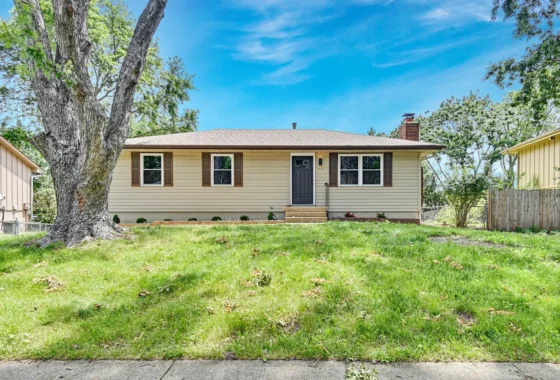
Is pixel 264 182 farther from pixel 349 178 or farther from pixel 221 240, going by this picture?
pixel 221 240

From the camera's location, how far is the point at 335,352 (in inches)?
91.8

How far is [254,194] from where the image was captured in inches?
456

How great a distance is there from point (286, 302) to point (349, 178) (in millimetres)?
9077

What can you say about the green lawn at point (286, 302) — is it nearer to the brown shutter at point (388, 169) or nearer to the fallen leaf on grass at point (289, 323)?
the fallen leaf on grass at point (289, 323)

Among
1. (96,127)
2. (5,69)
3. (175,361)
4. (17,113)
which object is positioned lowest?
(175,361)

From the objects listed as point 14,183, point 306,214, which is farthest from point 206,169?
point 14,183

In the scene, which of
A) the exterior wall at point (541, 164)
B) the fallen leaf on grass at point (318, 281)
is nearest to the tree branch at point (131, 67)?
the fallen leaf on grass at point (318, 281)

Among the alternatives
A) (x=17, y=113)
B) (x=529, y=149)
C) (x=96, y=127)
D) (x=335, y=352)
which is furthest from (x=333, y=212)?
(x=17, y=113)

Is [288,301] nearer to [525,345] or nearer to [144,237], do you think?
[525,345]

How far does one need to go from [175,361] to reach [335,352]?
127 centimetres

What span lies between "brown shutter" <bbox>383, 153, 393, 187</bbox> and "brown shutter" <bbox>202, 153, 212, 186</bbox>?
693cm

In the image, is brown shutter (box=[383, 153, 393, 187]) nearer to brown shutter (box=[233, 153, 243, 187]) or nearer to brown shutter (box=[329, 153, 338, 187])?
brown shutter (box=[329, 153, 338, 187])

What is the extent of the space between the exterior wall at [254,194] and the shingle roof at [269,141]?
1.59 ft

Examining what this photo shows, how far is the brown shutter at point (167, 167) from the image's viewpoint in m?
11.3
